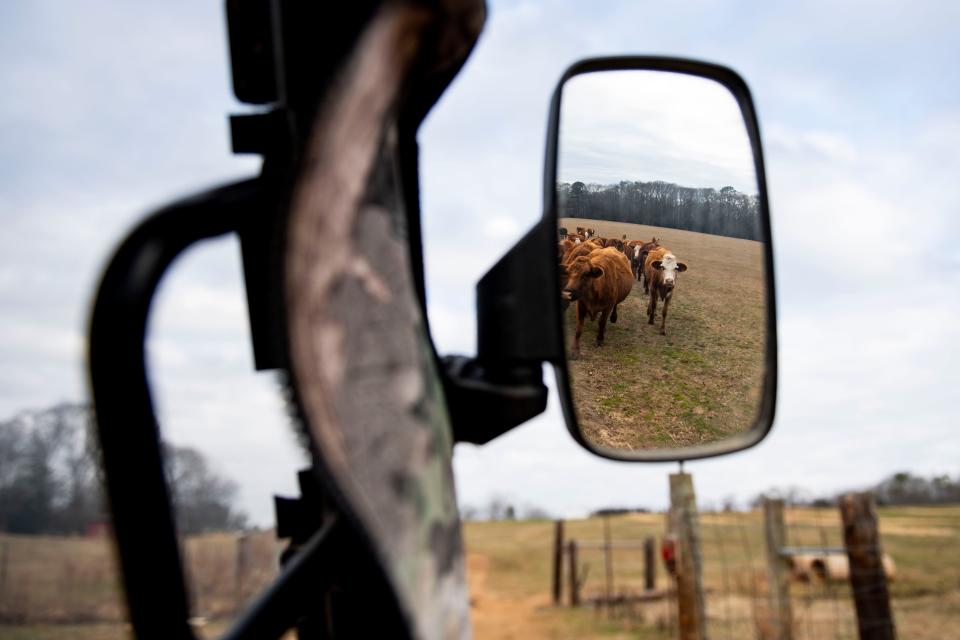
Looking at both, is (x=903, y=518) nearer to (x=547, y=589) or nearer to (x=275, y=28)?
(x=547, y=589)

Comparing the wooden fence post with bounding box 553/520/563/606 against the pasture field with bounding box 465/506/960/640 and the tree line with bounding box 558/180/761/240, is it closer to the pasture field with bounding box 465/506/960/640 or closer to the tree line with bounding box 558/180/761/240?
the pasture field with bounding box 465/506/960/640

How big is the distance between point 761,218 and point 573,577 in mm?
19263

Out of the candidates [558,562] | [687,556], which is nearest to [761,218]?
[687,556]

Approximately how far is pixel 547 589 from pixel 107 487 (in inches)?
925

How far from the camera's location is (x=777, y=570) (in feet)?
30.6

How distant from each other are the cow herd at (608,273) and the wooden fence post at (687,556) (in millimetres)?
7220

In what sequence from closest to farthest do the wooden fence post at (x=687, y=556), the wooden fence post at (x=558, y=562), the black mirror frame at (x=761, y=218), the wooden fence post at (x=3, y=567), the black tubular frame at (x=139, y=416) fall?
the black tubular frame at (x=139, y=416) → the black mirror frame at (x=761, y=218) → the wooden fence post at (x=687, y=556) → the wooden fence post at (x=3, y=567) → the wooden fence post at (x=558, y=562)

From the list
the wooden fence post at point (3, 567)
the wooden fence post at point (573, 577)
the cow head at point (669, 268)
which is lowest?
the wooden fence post at point (573, 577)

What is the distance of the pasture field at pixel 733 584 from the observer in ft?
42.7

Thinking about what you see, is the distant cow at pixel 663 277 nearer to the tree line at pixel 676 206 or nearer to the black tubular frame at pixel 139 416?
the tree line at pixel 676 206

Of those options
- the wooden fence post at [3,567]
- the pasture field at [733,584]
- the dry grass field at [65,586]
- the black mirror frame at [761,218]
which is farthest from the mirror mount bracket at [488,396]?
the wooden fence post at [3,567]

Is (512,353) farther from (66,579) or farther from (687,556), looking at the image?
(66,579)

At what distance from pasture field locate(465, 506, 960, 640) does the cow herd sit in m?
9.66

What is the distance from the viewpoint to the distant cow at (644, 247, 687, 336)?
4.07ft
